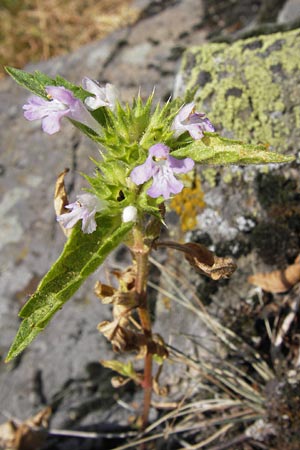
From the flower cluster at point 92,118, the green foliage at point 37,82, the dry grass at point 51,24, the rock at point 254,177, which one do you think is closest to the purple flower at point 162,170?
the flower cluster at point 92,118

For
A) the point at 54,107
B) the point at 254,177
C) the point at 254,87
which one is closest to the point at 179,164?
the point at 54,107

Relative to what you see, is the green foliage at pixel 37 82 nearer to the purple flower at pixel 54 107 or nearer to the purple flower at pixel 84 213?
the purple flower at pixel 54 107

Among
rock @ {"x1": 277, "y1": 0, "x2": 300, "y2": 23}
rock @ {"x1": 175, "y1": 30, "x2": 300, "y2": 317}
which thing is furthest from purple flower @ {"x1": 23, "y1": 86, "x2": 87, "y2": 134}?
rock @ {"x1": 277, "y1": 0, "x2": 300, "y2": 23}

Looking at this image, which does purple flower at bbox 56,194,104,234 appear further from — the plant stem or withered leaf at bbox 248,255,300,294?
withered leaf at bbox 248,255,300,294

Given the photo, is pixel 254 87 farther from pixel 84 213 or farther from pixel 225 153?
pixel 84 213

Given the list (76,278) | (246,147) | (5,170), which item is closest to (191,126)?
(246,147)

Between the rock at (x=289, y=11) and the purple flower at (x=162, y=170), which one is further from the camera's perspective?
the rock at (x=289, y=11)
